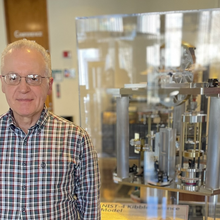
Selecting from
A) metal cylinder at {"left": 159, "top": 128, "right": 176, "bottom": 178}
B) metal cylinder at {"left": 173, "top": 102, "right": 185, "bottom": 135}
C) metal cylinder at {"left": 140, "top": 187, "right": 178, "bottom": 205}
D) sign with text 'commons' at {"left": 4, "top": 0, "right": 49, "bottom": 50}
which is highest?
sign with text 'commons' at {"left": 4, "top": 0, "right": 49, "bottom": 50}

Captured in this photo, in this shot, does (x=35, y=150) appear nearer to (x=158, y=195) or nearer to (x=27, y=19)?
(x=158, y=195)

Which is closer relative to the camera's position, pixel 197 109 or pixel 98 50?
pixel 197 109

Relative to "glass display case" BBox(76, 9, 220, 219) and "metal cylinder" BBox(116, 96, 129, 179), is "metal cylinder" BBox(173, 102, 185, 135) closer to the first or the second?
"glass display case" BBox(76, 9, 220, 219)

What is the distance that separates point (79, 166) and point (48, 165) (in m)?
0.11

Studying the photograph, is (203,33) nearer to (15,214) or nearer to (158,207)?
(158,207)

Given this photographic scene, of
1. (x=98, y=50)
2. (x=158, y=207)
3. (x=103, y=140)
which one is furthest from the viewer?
(x=103, y=140)

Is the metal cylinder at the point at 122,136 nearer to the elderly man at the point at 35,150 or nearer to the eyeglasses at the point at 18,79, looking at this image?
the elderly man at the point at 35,150

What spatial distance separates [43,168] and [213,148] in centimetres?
74

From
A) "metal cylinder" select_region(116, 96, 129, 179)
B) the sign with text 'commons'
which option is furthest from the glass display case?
the sign with text 'commons'

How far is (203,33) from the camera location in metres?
2.80

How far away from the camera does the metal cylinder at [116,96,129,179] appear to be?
1150 millimetres

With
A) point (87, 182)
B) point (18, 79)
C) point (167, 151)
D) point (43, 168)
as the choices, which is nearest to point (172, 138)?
point (167, 151)

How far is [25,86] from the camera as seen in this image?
75cm

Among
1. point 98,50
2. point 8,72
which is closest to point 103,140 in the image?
point 98,50
